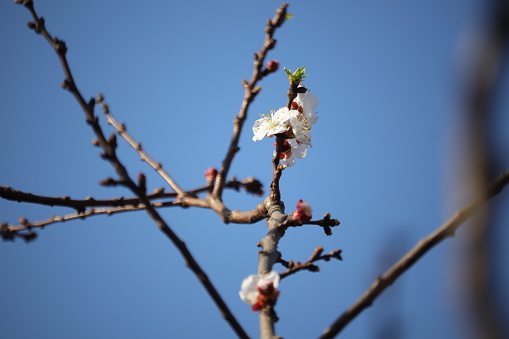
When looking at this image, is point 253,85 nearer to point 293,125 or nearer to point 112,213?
point 293,125

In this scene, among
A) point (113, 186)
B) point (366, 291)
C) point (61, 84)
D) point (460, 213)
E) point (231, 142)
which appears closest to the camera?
point (460, 213)

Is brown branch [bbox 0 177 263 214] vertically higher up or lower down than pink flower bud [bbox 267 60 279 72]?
lower down

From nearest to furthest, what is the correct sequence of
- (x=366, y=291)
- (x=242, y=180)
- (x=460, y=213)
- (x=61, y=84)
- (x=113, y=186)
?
(x=460, y=213)
(x=366, y=291)
(x=61, y=84)
(x=113, y=186)
(x=242, y=180)

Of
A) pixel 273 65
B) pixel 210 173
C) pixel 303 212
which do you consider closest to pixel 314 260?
pixel 303 212

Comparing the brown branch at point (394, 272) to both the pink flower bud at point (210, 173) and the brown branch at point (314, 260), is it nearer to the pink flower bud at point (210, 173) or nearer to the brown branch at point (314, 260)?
the brown branch at point (314, 260)

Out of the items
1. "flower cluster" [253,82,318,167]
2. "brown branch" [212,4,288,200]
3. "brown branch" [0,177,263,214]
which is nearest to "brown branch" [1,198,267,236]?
"brown branch" [0,177,263,214]

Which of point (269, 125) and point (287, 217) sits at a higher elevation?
point (269, 125)

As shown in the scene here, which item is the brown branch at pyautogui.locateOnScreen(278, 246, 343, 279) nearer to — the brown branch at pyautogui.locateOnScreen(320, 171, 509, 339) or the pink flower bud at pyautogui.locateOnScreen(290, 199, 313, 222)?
the pink flower bud at pyautogui.locateOnScreen(290, 199, 313, 222)

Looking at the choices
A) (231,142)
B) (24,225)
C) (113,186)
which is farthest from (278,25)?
(24,225)

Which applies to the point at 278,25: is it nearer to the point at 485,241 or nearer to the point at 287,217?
the point at 287,217
